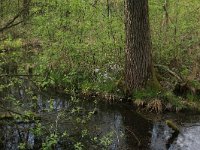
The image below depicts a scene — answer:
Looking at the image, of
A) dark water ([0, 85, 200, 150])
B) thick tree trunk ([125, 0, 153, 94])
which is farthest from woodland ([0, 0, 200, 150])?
dark water ([0, 85, 200, 150])

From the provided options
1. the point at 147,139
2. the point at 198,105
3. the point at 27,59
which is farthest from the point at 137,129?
the point at 27,59

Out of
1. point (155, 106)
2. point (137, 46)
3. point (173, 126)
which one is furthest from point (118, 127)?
point (137, 46)

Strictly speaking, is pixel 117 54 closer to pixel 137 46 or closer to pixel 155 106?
pixel 137 46

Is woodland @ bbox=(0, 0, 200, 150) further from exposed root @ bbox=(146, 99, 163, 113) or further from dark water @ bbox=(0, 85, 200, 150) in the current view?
dark water @ bbox=(0, 85, 200, 150)

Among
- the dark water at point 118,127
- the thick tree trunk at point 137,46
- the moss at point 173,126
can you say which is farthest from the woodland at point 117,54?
the moss at point 173,126

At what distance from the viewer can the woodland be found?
13.4 metres

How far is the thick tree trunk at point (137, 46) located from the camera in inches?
519

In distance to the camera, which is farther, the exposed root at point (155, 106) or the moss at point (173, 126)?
the exposed root at point (155, 106)

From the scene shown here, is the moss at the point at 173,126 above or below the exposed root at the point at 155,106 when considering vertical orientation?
below

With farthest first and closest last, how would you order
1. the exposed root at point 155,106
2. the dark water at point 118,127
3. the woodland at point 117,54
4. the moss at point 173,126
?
the woodland at point 117,54, the exposed root at point 155,106, the moss at point 173,126, the dark water at point 118,127

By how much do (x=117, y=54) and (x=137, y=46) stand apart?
6.34ft

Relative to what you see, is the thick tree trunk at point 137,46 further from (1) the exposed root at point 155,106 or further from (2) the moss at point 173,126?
(2) the moss at point 173,126

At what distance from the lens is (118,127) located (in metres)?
11.9

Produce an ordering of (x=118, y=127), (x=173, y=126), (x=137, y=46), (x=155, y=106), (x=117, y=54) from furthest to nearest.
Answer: (x=117, y=54) → (x=137, y=46) → (x=155, y=106) → (x=118, y=127) → (x=173, y=126)
